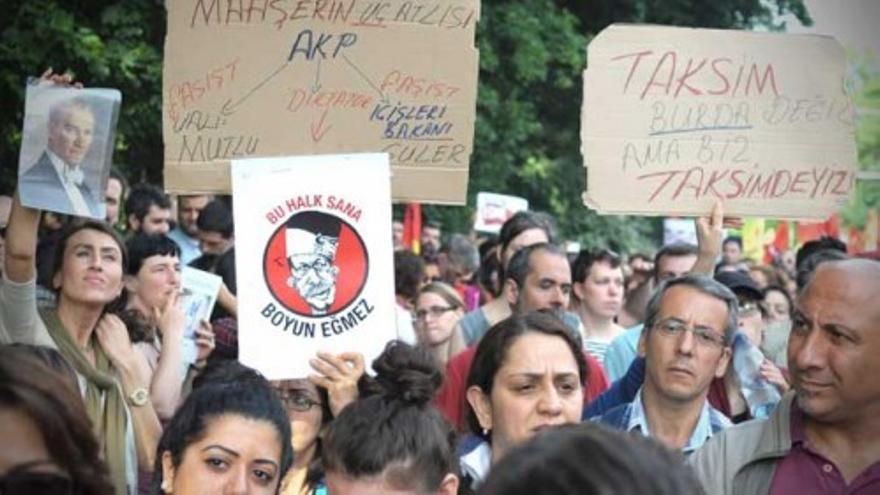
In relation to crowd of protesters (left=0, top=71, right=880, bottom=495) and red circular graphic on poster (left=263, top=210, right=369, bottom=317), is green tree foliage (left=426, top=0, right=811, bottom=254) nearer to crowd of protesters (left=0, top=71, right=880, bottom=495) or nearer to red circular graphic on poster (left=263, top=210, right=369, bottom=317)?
crowd of protesters (left=0, top=71, right=880, bottom=495)

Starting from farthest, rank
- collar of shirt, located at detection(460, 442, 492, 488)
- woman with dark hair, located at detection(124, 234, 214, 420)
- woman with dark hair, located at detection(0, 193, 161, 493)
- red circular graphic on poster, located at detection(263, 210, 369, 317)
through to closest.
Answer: woman with dark hair, located at detection(124, 234, 214, 420) → red circular graphic on poster, located at detection(263, 210, 369, 317) → woman with dark hair, located at detection(0, 193, 161, 493) → collar of shirt, located at detection(460, 442, 492, 488)

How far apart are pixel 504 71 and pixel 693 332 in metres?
16.0

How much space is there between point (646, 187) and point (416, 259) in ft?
12.2

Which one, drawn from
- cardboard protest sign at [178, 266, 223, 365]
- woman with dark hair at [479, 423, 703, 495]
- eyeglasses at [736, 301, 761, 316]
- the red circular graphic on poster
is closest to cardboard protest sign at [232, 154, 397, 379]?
the red circular graphic on poster

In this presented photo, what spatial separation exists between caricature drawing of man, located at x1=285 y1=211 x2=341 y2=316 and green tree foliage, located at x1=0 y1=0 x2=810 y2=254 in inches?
302

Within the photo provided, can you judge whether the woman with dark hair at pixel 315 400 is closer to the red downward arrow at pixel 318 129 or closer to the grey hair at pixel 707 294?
the red downward arrow at pixel 318 129

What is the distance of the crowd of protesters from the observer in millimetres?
2311

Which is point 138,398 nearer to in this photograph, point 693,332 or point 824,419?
point 693,332

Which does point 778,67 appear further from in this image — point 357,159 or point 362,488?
point 362,488

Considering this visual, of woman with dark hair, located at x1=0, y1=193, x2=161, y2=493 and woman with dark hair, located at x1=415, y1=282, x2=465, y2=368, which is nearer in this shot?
woman with dark hair, located at x1=0, y1=193, x2=161, y2=493

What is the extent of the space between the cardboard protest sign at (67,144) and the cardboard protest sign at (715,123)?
176 centimetres

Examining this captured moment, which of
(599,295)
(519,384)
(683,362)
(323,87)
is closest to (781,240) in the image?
(599,295)

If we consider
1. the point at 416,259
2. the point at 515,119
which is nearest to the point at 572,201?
the point at 515,119

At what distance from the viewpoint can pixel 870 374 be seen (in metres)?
4.33
